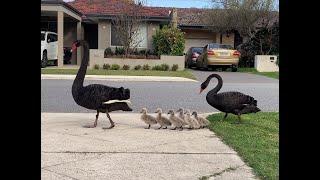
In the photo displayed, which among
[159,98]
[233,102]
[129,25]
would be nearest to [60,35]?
[129,25]

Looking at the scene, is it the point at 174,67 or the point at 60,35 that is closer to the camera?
the point at 174,67

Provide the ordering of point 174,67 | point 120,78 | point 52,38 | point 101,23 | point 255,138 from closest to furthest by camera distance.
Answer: point 255,138 → point 120,78 → point 174,67 → point 52,38 → point 101,23

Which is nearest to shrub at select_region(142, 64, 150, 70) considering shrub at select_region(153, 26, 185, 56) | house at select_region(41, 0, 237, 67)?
shrub at select_region(153, 26, 185, 56)

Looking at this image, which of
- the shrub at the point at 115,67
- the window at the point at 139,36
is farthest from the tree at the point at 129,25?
the shrub at the point at 115,67

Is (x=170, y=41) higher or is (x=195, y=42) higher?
(x=195, y=42)

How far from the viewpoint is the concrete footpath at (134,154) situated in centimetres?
474

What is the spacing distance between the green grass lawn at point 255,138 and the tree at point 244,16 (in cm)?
2329

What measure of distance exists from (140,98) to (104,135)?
6541 millimetres

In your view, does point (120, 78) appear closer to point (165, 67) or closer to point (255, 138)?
→ point (165, 67)

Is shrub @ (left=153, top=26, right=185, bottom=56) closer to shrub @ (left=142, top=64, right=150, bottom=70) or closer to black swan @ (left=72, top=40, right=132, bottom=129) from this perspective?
shrub @ (left=142, top=64, right=150, bottom=70)

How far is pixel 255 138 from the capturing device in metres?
6.98

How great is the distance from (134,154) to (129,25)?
22471 mm
